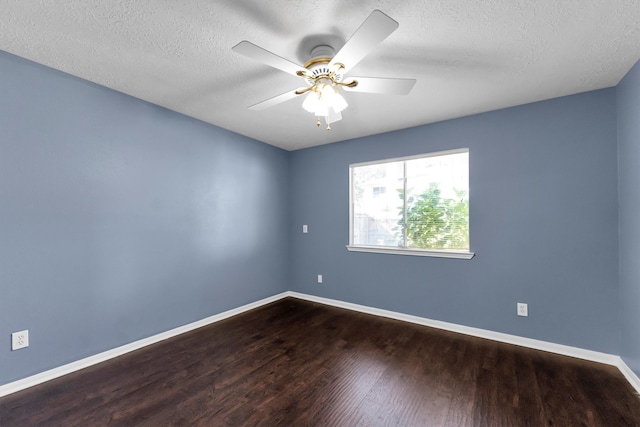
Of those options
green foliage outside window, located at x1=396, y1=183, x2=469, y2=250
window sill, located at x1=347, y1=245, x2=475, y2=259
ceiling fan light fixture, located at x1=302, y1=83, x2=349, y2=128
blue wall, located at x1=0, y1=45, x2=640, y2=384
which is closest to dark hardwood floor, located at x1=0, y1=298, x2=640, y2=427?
blue wall, located at x1=0, y1=45, x2=640, y2=384

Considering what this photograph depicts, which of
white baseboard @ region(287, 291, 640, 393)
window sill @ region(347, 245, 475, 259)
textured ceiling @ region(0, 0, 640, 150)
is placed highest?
textured ceiling @ region(0, 0, 640, 150)

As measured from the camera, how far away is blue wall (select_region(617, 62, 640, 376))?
1983mm

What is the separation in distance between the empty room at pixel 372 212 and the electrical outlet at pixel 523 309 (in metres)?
0.02

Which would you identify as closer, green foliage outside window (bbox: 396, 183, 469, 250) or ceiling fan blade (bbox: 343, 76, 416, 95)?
ceiling fan blade (bbox: 343, 76, 416, 95)

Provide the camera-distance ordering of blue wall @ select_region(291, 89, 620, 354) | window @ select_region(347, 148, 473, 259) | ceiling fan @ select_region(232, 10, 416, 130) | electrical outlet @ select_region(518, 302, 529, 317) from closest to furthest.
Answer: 1. ceiling fan @ select_region(232, 10, 416, 130)
2. blue wall @ select_region(291, 89, 620, 354)
3. electrical outlet @ select_region(518, 302, 529, 317)
4. window @ select_region(347, 148, 473, 259)

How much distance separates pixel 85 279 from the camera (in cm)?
227

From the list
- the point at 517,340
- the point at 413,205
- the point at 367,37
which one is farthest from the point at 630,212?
the point at 367,37

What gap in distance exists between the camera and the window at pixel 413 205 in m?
3.07

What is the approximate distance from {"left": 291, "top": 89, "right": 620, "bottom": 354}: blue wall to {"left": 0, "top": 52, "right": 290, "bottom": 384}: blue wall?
2.21 metres

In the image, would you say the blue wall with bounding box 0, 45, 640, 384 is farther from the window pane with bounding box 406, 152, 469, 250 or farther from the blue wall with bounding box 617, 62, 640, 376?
the window pane with bounding box 406, 152, 469, 250

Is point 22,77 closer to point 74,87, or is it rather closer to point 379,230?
point 74,87

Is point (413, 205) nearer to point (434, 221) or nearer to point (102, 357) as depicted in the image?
point (434, 221)

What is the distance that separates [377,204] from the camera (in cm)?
370

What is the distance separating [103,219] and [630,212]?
4.42 m
